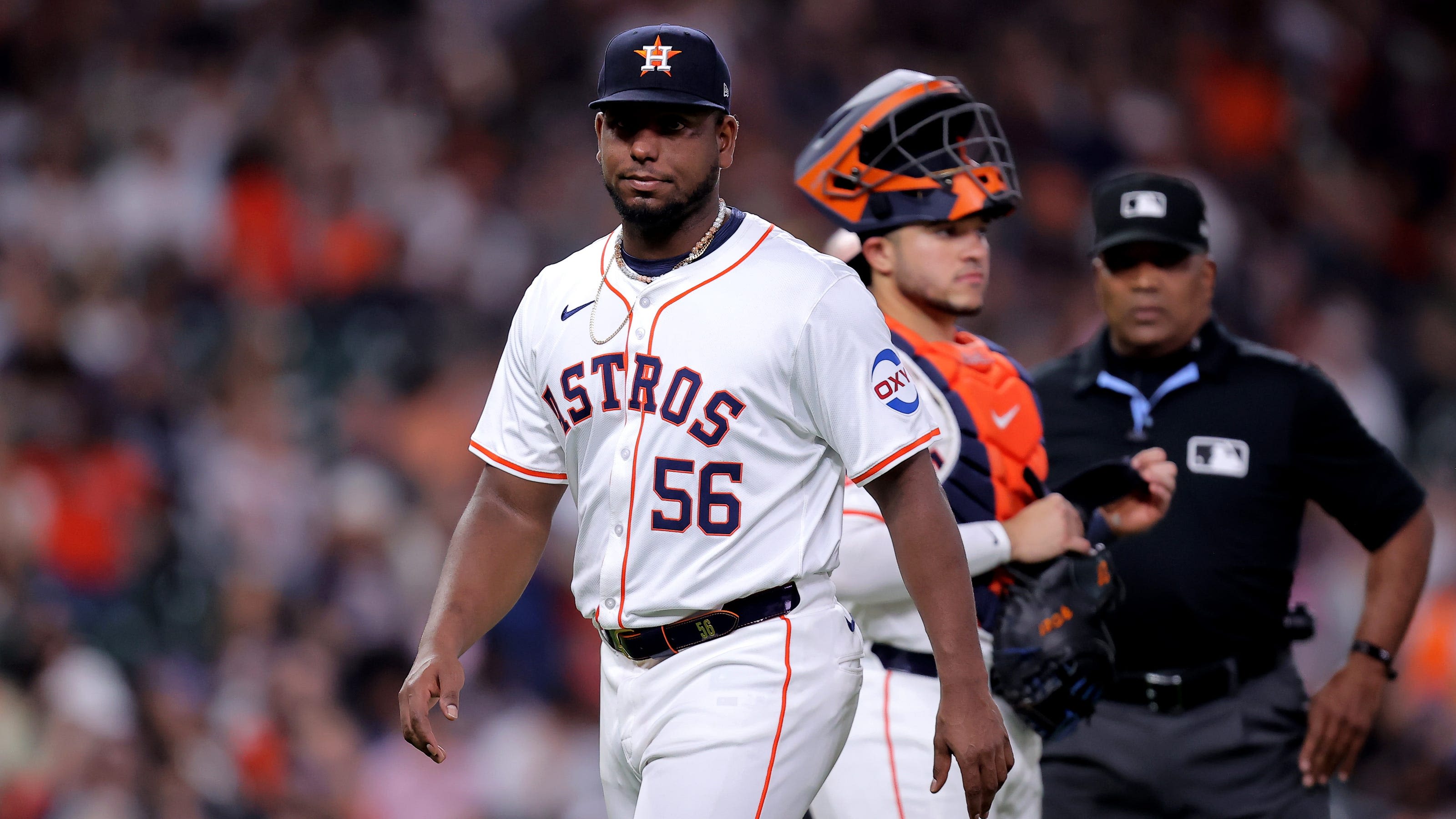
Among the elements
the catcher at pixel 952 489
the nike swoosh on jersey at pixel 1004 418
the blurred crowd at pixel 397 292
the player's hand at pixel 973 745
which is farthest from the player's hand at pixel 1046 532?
the blurred crowd at pixel 397 292

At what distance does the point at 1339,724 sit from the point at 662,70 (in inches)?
105

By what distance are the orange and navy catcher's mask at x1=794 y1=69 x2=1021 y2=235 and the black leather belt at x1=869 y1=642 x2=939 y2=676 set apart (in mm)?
980

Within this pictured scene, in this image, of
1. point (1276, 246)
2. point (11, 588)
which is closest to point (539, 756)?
point (11, 588)

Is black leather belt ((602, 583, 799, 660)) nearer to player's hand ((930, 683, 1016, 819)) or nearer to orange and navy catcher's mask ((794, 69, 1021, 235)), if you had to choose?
player's hand ((930, 683, 1016, 819))

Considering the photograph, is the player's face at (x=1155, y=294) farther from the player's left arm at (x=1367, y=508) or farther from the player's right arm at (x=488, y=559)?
the player's right arm at (x=488, y=559)

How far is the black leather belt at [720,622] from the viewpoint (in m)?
2.77

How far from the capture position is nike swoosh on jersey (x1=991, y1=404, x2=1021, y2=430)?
349cm

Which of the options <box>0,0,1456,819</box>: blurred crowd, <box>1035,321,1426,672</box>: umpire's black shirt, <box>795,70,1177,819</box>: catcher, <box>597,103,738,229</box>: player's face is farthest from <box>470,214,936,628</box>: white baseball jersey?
<box>0,0,1456,819</box>: blurred crowd

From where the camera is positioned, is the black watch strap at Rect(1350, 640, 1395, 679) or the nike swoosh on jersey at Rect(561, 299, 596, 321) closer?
the nike swoosh on jersey at Rect(561, 299, 596, 321)

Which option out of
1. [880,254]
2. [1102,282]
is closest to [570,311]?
[880,254]

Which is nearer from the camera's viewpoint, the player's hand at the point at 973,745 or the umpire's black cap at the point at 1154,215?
the player's hand at the point at 973,745

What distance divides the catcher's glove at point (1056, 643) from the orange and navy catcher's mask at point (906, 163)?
85 centimetres

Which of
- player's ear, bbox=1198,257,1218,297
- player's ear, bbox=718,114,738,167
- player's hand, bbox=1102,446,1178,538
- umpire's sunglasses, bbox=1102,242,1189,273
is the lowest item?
player's hand, bbox=1102,446,1178,538

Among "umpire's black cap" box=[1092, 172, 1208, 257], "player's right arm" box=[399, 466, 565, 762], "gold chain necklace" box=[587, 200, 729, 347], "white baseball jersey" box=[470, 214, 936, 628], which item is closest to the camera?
"white baseball jersey" box=[470, 214, 936, 628]
